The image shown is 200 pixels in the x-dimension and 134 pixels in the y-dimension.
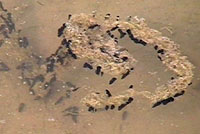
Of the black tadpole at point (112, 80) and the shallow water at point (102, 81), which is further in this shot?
the black tadpole at point (112, 80)

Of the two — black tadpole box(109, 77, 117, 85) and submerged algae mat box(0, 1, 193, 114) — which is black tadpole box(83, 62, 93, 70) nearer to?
submerged algae mat box(0, 1, 193, 114)

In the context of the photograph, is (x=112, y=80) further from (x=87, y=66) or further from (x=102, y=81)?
(x=87, y=66)

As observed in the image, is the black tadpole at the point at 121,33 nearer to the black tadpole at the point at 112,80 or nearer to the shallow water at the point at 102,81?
the shallow water at the point at 102,81

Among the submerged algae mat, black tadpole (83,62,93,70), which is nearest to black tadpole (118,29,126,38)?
the submerged algae mat

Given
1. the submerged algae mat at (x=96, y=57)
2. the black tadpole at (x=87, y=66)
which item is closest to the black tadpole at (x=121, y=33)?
the submerged algae mat at (x=96, y=57)

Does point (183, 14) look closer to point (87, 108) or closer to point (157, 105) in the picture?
point (157, 105)

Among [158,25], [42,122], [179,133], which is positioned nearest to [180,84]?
[179,133]
